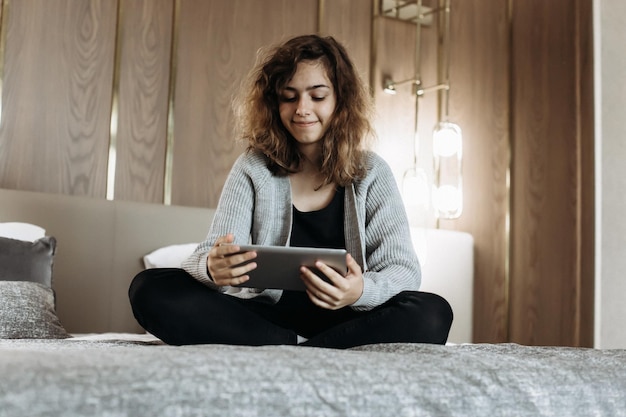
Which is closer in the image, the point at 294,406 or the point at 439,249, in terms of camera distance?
the point at 294,406

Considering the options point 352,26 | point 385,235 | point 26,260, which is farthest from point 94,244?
point 352,26

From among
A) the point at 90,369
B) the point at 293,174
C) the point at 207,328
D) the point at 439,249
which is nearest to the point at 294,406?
the point at 90,369

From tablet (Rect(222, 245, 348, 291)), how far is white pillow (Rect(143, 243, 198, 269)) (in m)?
1.19

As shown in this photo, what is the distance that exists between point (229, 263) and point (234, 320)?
6.0 inches

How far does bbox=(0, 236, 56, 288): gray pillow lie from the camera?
7.43 feet

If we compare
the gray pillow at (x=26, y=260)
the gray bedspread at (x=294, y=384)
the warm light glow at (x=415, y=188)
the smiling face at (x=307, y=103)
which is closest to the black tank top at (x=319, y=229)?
the smiling face at (x=307, y=103)

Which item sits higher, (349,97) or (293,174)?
(349,97)

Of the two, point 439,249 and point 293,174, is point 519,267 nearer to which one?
point 439,249

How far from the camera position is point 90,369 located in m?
0.68

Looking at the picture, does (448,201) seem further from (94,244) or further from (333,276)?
(333,276)

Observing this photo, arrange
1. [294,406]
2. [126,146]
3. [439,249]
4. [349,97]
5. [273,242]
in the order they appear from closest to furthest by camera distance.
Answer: [294,406]
[273,242]
[349,97]
[126,146]
[439,249]

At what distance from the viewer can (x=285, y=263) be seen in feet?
4.99

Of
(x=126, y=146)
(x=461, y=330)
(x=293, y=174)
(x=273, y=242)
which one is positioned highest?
(x=126, y=146)

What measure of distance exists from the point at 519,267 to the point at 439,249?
65 cm
